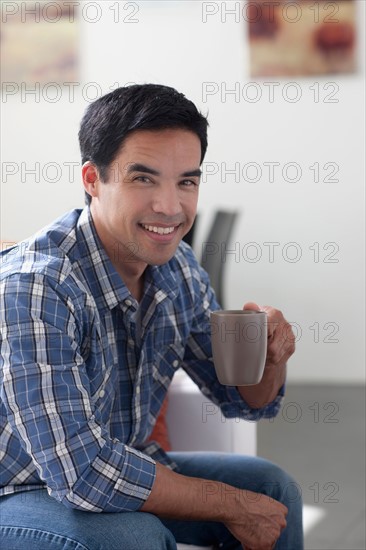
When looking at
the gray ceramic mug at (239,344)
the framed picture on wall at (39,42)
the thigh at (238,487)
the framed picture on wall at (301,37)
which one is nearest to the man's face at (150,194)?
the gray ceramic mug at (239,344)

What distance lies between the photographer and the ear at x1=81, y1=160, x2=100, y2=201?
1474 millimetres

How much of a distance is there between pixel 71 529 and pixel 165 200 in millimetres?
544

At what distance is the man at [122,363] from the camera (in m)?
1.23

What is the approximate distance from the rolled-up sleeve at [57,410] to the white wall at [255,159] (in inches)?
135

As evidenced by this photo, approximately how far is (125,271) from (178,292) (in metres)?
0.13

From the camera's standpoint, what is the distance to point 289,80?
15.2 feet

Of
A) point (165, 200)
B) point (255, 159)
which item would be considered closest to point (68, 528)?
point (165, 200)

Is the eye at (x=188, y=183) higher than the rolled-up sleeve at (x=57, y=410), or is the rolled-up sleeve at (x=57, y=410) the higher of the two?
the eye at (x=188, y=183)

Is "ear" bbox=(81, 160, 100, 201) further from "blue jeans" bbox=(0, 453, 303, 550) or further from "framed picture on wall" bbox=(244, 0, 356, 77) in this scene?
"framed picture on wall" bbox=(244, 0, 356, 77)

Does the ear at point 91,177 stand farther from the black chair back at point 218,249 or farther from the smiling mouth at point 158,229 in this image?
the black chair back at point 218,249

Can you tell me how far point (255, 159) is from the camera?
15.1 ft

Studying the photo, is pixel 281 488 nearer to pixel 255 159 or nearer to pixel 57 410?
pixel 57 410

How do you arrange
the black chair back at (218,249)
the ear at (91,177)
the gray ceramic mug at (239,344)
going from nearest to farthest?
the gray ceramic mug at (239,344)
the ear at (91,177)
the black chair back at (218,249)

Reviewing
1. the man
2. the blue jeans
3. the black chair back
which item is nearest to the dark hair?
the man
